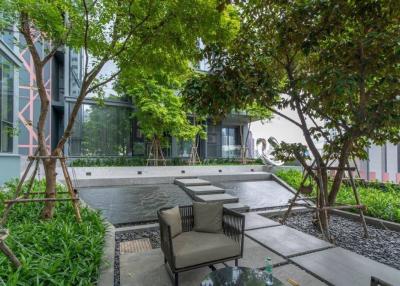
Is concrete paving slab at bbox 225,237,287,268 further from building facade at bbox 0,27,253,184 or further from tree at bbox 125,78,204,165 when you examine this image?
building facade at bbox 0,27,253,184

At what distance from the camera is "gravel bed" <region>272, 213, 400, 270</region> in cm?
382

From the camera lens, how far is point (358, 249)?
13.2ft

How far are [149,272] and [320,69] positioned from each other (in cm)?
384

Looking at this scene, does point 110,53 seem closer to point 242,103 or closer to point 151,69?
point 151,69

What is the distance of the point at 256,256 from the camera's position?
11.5 ft

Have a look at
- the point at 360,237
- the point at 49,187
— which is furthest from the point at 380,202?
the point at 49,187

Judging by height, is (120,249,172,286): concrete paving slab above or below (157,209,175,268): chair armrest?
below

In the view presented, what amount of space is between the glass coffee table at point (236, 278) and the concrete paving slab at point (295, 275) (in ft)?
2.41

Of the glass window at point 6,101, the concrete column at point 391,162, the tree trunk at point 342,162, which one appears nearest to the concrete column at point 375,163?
the concrete column at point 391,162

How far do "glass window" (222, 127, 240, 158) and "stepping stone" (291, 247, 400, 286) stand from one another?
13922mm

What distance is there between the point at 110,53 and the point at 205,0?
202 centimetres

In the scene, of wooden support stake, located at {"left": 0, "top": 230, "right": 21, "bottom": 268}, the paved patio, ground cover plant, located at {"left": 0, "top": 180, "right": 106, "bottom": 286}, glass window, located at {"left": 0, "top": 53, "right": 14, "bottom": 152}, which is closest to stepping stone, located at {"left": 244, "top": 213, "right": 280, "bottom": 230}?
the paved patio

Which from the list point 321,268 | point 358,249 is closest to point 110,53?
point 321,268

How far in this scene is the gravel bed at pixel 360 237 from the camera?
382 centimetres
